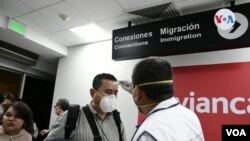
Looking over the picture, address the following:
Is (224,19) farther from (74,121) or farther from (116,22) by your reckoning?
(74,121)

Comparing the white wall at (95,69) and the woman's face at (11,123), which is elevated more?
the white wall at (95,69)

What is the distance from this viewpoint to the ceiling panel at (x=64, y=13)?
3295mm

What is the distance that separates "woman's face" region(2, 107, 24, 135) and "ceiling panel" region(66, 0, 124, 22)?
1721 millimetres

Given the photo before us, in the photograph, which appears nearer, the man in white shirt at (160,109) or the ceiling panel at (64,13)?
the man in white shirt at (160,109)

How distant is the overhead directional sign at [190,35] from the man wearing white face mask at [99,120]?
1174mm

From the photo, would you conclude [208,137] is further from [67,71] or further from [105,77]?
[67,71]

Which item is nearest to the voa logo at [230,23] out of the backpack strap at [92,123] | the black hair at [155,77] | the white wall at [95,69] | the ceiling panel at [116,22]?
the white wall at [95,69]

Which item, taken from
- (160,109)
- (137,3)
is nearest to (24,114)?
(160,109)

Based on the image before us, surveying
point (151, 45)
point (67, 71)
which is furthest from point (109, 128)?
point (67, 71)

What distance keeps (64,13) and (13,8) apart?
2.52ft

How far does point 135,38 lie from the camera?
3164mm

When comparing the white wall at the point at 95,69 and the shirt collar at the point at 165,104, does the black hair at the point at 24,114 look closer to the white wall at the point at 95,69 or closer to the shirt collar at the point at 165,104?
the shirt collar at the point at 165,104

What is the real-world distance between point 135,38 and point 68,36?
160 centimetres

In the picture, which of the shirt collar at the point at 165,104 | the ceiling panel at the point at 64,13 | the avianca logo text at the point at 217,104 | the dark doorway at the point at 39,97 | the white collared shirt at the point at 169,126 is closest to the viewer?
the white collared shirt at the point at 169,126
